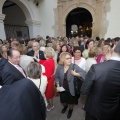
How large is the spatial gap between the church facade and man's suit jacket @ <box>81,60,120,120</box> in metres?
7.24

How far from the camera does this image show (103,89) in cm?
171

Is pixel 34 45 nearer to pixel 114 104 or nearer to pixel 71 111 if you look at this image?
pixel 71 111

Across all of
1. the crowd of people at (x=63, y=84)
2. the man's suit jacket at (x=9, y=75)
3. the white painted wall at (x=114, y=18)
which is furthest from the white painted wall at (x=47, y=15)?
the man's suit jacket at (x=9, y=75)

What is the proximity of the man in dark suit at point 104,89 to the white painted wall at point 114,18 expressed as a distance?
26.1 ft

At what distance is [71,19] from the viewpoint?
47.8 feet

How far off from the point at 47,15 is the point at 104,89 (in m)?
Answer: 10.1

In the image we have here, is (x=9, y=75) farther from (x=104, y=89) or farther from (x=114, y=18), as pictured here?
(x=114, y=18)

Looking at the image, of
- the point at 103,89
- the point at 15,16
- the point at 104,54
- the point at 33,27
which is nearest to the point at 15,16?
the point at 15,16

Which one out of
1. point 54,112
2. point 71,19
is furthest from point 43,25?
point 54,112

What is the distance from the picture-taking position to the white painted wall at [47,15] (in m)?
10.5

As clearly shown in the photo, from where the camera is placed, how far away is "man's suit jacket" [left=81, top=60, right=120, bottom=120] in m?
1.63

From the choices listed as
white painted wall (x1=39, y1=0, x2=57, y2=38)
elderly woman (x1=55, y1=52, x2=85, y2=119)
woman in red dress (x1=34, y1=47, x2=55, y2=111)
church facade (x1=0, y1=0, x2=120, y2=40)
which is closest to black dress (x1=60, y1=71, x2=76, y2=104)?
elderly woman (x1=55, y1=52, x2=85, y2=119)

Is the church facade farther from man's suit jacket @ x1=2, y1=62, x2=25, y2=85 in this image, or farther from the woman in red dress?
man's suit jacket @ x1=2, y1=62, x2=25, y2=85

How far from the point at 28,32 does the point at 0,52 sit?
7805 mm
